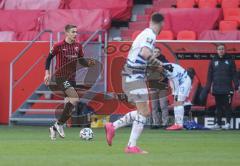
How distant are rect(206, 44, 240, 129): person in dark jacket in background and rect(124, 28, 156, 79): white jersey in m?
7.90

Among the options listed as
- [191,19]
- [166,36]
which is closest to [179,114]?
[166,36]

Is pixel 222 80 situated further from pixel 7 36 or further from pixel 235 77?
pixel 7 36

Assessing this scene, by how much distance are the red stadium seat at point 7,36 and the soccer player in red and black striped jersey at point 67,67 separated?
758 centimetres

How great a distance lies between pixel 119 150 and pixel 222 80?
7.77m

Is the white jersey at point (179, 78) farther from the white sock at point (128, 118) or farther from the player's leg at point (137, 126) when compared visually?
the player's leg at point (137, 126)

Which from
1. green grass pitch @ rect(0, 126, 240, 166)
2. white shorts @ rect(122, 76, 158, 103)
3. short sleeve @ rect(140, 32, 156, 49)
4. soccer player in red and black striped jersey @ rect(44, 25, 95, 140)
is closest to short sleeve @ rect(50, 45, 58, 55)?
soccer player in red and black striped jersey @ rect(44, 25, 95, 140)

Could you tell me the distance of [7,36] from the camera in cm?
2481

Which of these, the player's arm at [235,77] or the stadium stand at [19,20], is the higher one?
the stadium stand at [19,20]

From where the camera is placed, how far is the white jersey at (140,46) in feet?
43.7

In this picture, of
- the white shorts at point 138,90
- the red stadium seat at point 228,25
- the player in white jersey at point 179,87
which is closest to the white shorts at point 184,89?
the player in white jersey at point 179,87

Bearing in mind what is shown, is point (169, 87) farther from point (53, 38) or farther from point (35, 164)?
point (35, 164)

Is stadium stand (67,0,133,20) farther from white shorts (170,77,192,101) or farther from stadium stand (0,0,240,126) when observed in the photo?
white shorts (170,77,192,101)

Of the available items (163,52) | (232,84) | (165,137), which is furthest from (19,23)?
(165,137)

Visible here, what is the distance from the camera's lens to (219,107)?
21328 mm
